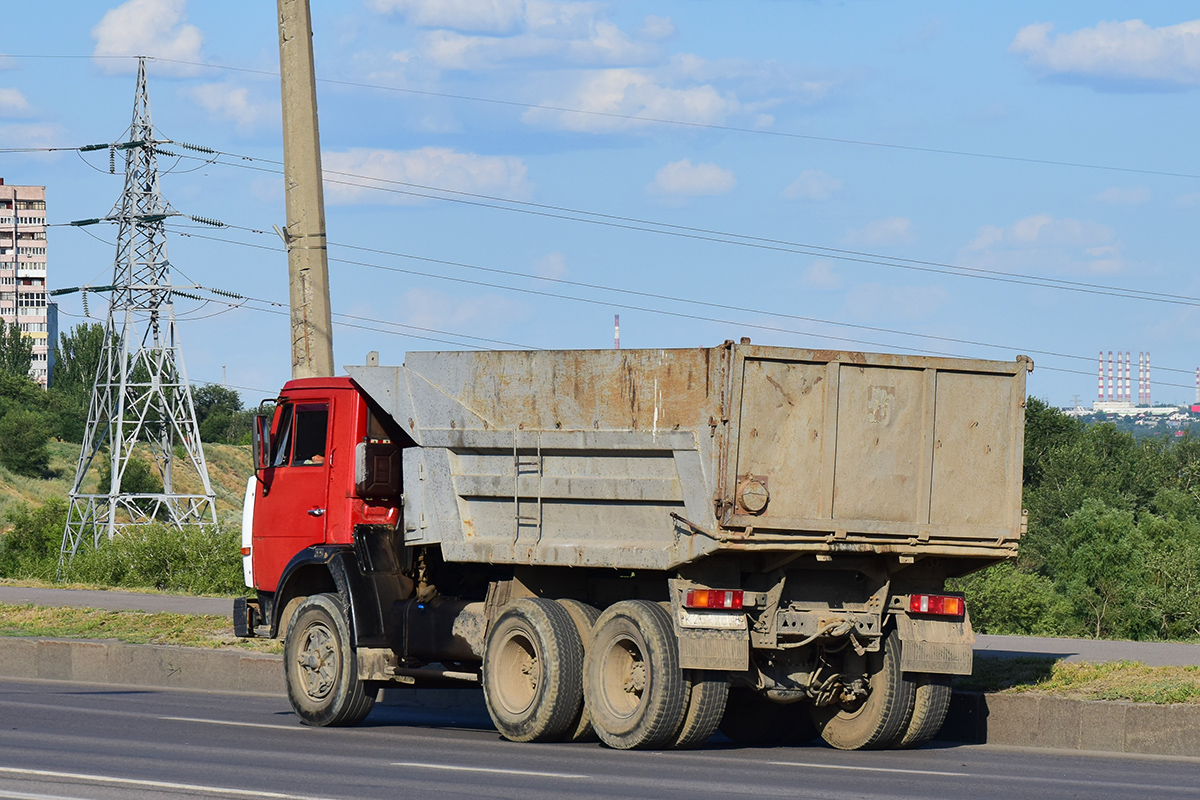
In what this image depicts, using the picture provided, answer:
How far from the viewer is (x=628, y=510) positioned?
10773mm

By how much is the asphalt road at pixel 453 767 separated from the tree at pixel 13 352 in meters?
120

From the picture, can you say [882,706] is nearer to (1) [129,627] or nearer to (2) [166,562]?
(1) [129,627]

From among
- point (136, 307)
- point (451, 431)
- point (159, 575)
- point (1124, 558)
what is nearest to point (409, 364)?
point (451, 431)

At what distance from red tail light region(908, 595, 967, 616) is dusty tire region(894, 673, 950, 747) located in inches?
18.3

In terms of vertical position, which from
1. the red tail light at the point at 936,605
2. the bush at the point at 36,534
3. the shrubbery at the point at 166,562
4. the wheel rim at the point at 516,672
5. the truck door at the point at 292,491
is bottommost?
the bush at the point at 36,534

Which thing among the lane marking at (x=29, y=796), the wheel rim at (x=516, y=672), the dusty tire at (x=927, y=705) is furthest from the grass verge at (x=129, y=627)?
the lane marking at (x=29, y=796)

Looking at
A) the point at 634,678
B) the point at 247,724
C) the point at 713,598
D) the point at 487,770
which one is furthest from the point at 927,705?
the point at 247,724

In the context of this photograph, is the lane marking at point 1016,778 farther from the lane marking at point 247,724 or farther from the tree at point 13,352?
the tree at point 13,352

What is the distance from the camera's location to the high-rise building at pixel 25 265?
18650 centimetres

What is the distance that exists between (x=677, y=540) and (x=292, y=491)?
421 cm

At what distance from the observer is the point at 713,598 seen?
10281mm

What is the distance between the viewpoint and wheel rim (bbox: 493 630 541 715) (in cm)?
1135

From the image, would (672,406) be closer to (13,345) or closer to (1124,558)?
(1124,558)

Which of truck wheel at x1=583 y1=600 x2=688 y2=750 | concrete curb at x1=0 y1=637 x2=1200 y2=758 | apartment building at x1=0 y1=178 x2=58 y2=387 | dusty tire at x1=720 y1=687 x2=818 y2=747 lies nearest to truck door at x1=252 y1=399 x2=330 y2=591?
concrete curb at x1=0 y1=637 x2=1200 y2=758
